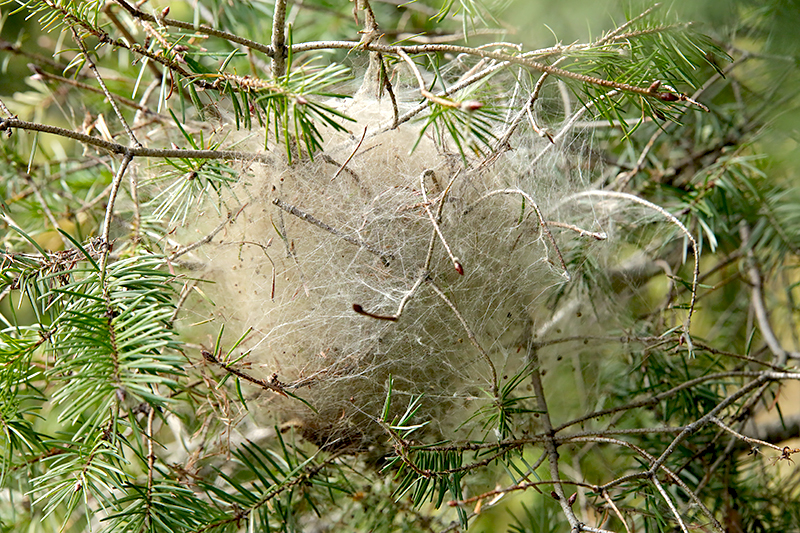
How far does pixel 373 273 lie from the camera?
0.98 m

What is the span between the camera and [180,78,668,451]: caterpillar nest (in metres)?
0.97

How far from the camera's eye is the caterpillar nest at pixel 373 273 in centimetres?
97

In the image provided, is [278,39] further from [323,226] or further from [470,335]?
[470,335]

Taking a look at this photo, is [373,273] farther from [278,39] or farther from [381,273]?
[278,39]

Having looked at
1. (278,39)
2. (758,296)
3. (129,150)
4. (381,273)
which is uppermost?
(278,39)

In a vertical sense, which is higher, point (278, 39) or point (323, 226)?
point (278, 39)

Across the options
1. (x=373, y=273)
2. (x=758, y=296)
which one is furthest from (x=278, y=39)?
(x=758, y=296)

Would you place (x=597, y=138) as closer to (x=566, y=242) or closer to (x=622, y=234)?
(x=622, y=234)

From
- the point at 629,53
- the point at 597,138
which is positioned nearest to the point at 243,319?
the point at 629,53

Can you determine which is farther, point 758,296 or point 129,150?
point 758,296

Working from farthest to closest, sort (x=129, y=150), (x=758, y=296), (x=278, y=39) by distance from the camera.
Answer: (x=758, y=296) < (x=278, y=39) < (x=129, y=150)

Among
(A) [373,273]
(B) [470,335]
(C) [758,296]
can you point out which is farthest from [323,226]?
(C) [758,296]

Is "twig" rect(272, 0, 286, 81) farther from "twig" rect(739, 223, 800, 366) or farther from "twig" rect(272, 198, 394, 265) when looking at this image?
"twig" rect(739, 223, 800, 366)

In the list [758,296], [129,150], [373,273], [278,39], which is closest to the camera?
[129,150]
